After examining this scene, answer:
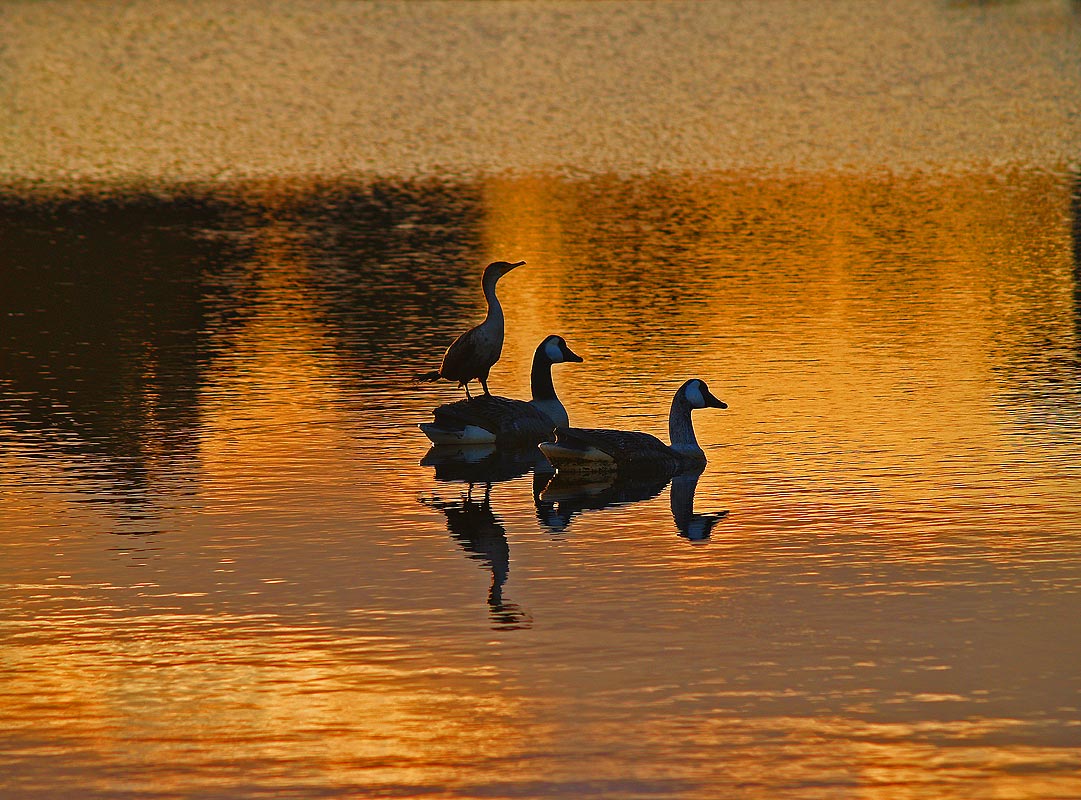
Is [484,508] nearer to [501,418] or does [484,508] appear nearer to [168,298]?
[501,418]

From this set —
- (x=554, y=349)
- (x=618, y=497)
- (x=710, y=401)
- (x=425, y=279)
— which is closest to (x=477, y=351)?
Result: (x=554, y=349)

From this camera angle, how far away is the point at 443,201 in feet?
134

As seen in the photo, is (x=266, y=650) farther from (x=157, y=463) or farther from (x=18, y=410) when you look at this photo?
(x=18, y=410)

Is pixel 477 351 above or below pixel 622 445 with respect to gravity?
above

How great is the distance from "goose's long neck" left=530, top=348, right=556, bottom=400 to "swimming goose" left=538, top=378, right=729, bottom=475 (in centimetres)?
181

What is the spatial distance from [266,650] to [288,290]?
58.4ft

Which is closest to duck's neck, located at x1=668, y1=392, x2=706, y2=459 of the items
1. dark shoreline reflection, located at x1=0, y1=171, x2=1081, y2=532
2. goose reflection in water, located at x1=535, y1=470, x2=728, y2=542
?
goose reflection in water, located at x1=535, y1=470, x2=728, y2=542

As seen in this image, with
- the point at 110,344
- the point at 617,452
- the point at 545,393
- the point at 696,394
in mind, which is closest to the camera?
the point at 617,452

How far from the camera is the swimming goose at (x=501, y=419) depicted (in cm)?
1778

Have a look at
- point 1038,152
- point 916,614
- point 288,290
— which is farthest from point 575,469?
point 1038,152

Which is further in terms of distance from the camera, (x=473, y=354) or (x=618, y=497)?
(x=473, y=354)

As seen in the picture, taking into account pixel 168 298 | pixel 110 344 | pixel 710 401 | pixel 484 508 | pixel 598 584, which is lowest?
pixel 598 584

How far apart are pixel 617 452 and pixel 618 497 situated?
22.3 inches

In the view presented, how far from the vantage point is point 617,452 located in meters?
16.2
